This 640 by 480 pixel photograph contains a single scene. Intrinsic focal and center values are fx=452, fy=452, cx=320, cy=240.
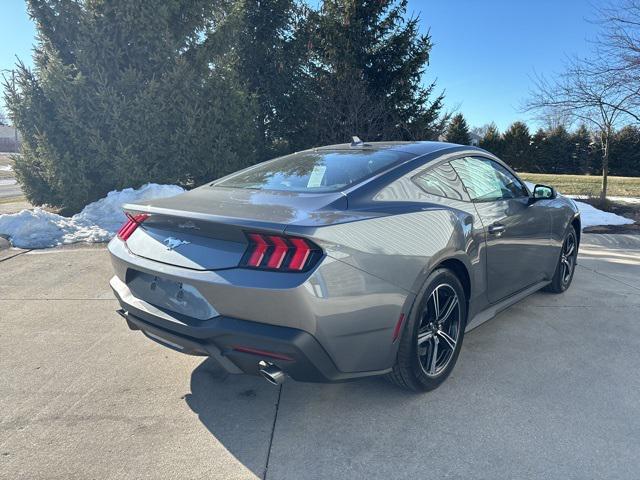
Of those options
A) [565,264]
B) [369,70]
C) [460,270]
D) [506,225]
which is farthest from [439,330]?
[369,70]

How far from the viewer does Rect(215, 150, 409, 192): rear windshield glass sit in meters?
2.84

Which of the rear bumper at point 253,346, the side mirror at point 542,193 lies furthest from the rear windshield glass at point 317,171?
the side mirror at point 542,193

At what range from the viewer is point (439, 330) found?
286 centimetres

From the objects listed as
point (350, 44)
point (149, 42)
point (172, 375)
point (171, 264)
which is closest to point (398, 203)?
point (171, 264)

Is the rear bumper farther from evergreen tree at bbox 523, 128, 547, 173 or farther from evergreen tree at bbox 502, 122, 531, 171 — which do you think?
evergreen tree at bbox 523, 128, 547, 173

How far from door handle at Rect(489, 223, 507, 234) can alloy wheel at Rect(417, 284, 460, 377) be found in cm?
64

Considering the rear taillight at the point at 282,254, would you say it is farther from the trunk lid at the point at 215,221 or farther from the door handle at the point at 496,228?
the door handle at the point at 496,228

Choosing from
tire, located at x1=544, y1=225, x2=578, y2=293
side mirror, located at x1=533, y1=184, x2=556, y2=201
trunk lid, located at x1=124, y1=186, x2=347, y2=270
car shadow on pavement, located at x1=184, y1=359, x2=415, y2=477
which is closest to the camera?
trunk lid, located at x1=124, y1=186, x2=347, y2=270

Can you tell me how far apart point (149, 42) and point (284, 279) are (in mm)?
8975

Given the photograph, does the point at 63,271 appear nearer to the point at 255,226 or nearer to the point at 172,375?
the point at 172,375

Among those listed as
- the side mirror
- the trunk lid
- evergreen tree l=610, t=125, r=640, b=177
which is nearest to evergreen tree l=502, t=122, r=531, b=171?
evergreen tree l=610, t=125, r=640, b=177

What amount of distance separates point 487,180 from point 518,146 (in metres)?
30.9

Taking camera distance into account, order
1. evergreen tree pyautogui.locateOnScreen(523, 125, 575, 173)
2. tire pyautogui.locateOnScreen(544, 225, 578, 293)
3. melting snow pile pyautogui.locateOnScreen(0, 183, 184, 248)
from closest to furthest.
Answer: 1. tire pyautogui.locateOnScreen(544, 225, 578, 293)
2. melting snow pile pyautogui.locateOnScreen(0, 183, 184, 248)
3. evergreen tree pyautogui.locateOnScreen(523, 125, 575, 173)

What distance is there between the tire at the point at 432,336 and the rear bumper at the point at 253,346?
31cm
